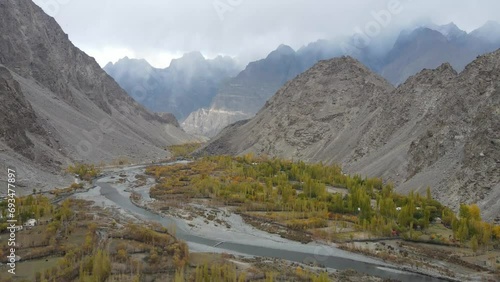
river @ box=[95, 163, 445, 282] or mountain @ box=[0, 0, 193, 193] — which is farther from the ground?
mountain @ box=[0, 0, 193, 193]

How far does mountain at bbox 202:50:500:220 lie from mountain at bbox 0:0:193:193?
1435 inches

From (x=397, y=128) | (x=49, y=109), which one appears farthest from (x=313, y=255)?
(x=49, y=109)

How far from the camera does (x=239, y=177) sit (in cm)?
7781

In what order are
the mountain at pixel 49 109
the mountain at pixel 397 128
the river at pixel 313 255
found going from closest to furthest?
1. the river at pixel 313 255
2. the mountain at pixel 397 128
3. the mountain at pixel 49 109

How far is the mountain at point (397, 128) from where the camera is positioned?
51969mm

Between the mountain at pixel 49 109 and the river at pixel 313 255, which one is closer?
the river at pixel 313 255

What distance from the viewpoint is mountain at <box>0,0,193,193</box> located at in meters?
74.8

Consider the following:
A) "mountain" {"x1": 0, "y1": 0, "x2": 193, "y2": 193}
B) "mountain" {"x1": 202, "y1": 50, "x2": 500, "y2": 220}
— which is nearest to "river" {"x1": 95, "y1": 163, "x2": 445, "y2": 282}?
"mountain" {"x1": 202, "y1": 50, "x2": 500, "y2": 220}

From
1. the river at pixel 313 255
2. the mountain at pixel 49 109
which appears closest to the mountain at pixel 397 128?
the river at pixel 313 255

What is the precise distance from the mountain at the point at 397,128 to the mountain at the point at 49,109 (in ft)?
120

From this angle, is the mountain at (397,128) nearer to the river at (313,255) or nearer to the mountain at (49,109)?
the river at (313,255)

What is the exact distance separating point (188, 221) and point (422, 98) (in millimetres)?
56221

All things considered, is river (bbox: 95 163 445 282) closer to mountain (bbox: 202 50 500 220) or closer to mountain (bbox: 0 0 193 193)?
mountain (bbox: 202 50 500 220)

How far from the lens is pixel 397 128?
8362 cm
